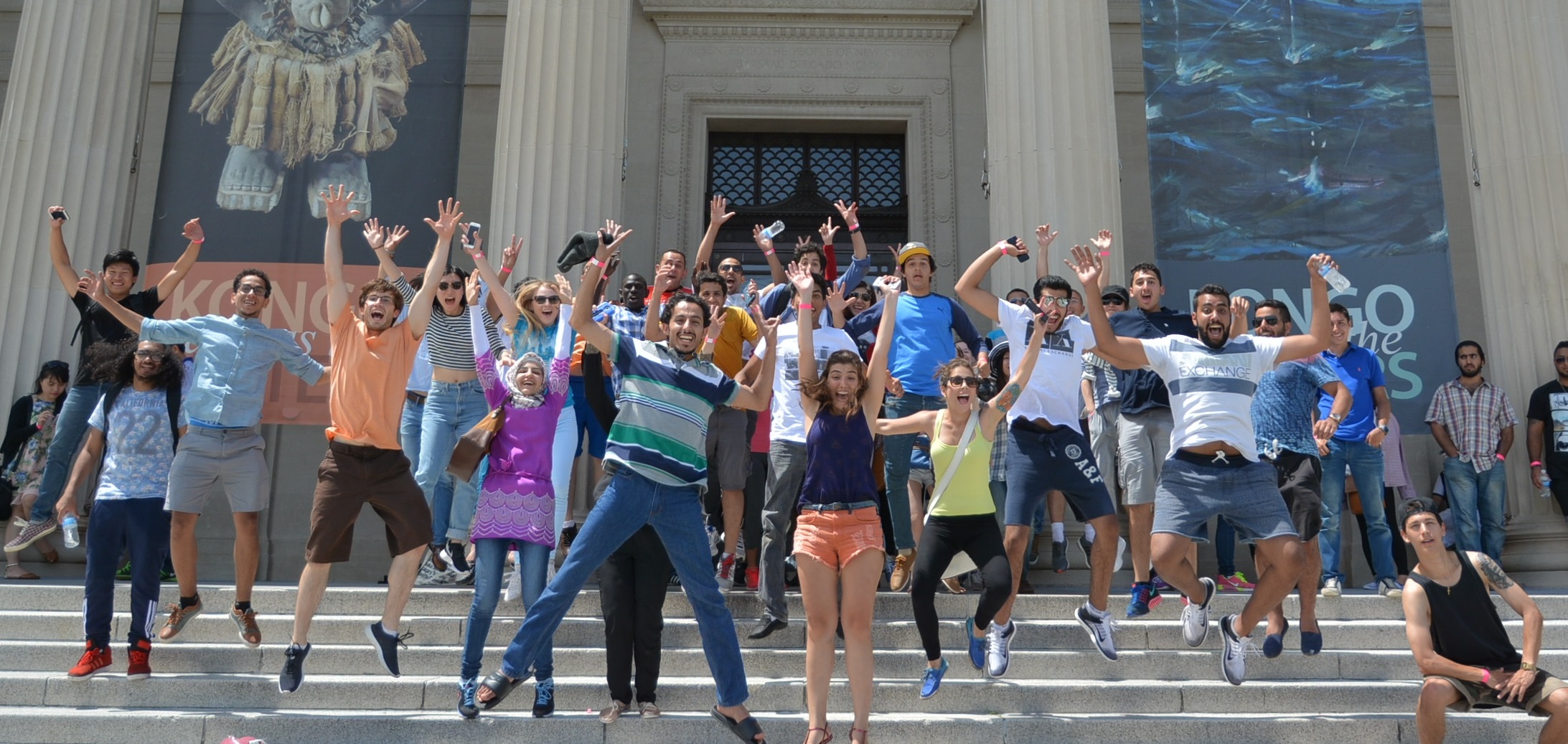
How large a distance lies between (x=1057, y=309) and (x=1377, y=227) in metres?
6.29

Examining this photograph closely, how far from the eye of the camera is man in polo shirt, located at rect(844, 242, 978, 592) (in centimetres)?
746

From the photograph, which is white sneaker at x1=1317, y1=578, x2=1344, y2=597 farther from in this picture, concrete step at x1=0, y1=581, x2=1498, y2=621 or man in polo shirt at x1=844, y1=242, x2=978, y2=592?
man in polo shirt at x1=844, y1=242, x2=978, y2=592

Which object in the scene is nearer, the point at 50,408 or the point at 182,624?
the point at 182,624

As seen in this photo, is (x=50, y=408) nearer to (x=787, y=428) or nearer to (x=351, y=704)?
(x=351, y=704)

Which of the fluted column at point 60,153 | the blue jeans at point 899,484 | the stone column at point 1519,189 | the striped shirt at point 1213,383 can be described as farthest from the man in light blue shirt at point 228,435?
the stone column at point 1519,189

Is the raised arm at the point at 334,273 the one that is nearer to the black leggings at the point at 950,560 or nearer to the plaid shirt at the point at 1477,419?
the black leggings at the point at 950,560

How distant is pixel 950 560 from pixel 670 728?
5.35 ft

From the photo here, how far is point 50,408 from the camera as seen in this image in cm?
961

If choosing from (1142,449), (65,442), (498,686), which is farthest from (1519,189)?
(65,442)

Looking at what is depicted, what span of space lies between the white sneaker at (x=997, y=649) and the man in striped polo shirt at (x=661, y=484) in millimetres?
1440

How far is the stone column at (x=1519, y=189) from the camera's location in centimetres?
1025

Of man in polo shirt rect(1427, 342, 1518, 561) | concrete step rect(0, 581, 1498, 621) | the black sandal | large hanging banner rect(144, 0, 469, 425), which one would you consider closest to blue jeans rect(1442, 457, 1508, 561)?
man in polo shirt rect(1427, 342, 1518, 561)

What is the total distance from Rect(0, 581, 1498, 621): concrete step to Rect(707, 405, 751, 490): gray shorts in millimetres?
746

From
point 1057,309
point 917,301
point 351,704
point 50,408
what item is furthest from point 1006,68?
point 50,408
